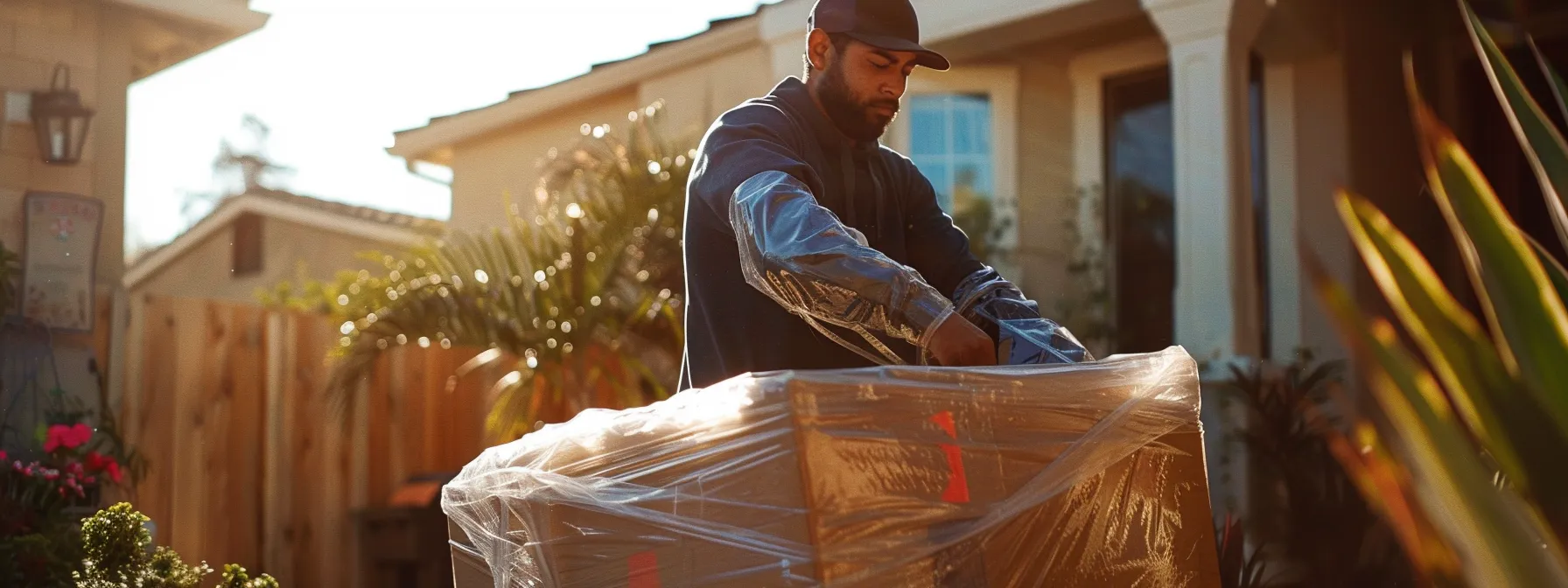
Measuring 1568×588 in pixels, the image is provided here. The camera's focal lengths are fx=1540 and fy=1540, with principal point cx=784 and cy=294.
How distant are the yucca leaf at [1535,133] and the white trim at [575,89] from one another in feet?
27.5

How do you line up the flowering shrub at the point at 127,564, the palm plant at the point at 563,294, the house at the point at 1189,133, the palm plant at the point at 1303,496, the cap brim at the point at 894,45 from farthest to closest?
1. the house at the point at 1189,133
2. the palm plant at the point at 563,294
3. the palm plant at the point at 1303,496
4. the flowering shrub at the point at 127,564
5. the cap brim at the point at 894,45

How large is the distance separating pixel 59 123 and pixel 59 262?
68cm

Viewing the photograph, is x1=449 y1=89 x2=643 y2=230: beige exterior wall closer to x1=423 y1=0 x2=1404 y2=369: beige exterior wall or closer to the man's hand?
x1=423 y1=0 x2=1404 y2=369: beige exterior wall

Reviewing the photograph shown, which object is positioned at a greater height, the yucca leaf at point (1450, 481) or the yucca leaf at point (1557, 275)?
the yucca leaf at point (1557, 275)

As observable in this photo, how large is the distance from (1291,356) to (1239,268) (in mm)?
703

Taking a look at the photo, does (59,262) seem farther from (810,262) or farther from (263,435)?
(810,262)

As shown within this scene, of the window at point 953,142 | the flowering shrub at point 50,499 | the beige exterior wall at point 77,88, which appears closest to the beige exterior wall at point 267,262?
the beige exterior wall at point 77,88

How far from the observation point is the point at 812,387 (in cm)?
164

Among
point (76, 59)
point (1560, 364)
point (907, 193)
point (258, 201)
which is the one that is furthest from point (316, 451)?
point (258, 201)

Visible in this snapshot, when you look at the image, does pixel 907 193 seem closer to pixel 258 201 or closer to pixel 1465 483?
pixel 1465 483

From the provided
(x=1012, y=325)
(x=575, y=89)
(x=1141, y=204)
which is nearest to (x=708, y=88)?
(x=575, y=89)

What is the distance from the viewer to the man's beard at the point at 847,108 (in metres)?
2.44

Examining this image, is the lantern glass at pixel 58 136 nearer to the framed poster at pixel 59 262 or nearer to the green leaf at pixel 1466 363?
the framed poster at pixel 59 262

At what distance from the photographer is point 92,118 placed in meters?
7.22
